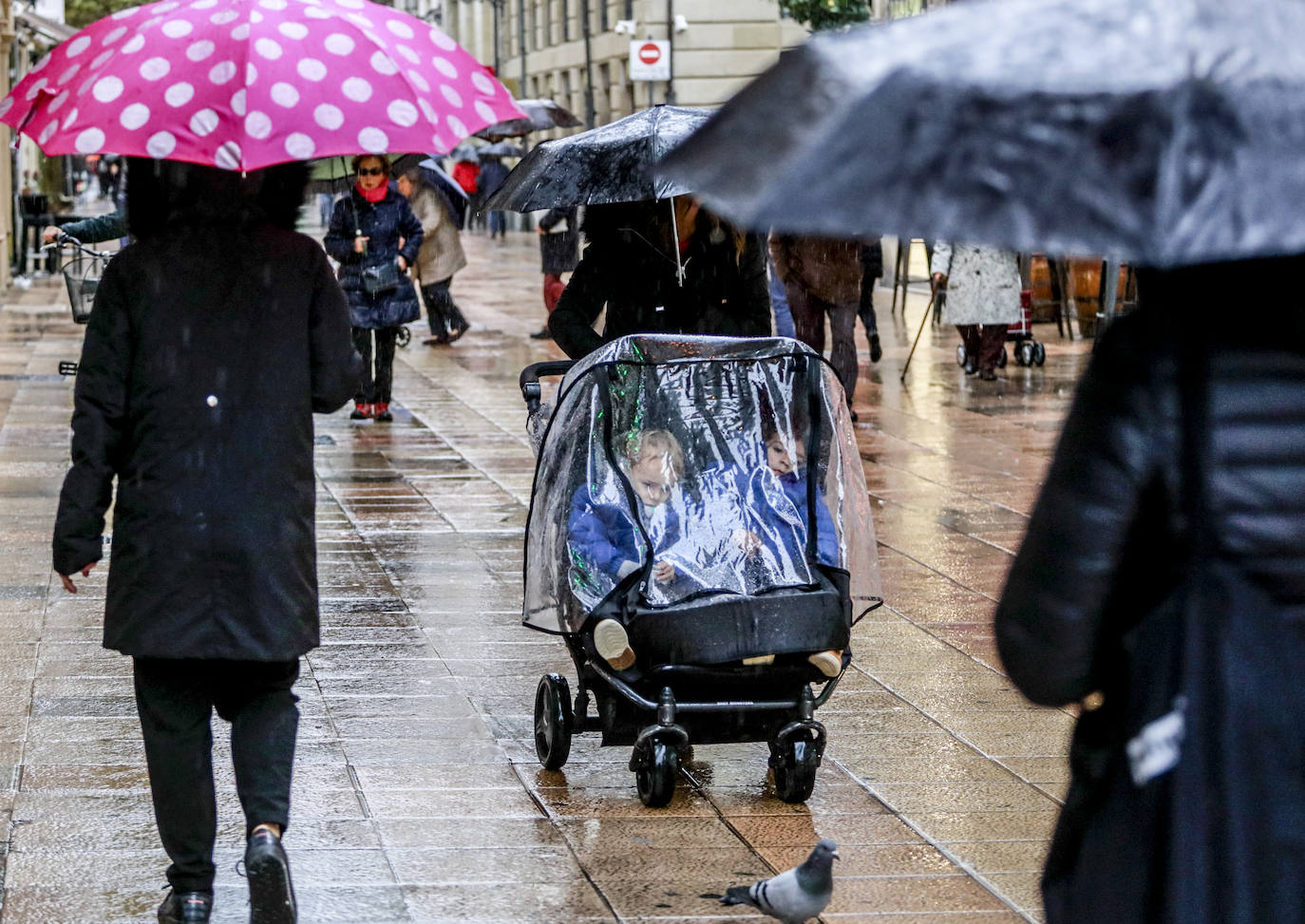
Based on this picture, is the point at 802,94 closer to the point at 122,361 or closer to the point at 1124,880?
the point at 1124,880

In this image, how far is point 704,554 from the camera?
5.44 metres

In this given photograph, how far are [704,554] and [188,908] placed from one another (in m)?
1.80

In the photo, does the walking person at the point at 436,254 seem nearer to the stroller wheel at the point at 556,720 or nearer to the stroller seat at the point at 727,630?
the stroller wheel at the point at 556,720

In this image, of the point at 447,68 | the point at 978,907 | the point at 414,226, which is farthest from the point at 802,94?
the point at 414,226

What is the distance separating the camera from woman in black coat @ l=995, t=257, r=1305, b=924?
8.39 ft

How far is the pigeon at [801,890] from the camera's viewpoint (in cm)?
377

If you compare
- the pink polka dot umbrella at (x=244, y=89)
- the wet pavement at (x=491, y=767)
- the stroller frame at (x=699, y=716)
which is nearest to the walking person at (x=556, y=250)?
the wet pavement at (x=491, y=767)

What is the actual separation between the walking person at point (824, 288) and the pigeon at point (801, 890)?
9.19m

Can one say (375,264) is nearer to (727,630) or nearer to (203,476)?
(727,630)

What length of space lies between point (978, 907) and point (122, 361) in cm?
229

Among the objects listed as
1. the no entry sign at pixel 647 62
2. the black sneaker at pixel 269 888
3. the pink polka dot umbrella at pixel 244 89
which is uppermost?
the no entry sign at pixel 647 62

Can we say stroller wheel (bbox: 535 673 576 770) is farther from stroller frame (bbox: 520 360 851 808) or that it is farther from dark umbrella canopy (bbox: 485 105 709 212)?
dark umbrella canopy (bbox: 485 105 709 212)

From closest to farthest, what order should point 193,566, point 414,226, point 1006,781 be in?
1. point 193,566
2. point 1006,781
3. point 414,226

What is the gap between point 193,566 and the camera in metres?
4.12
